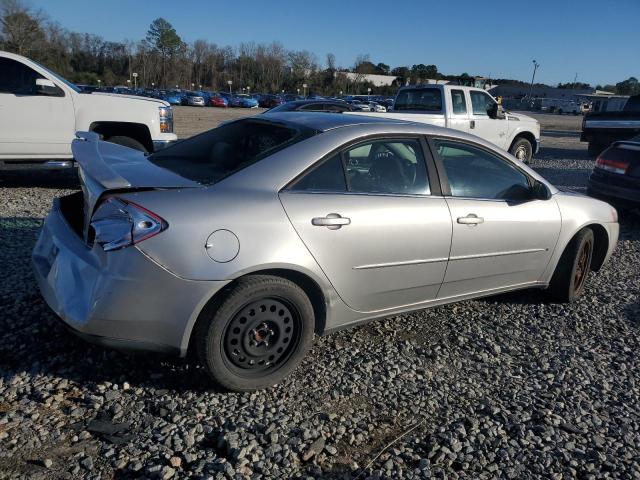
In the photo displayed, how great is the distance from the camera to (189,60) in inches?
4309

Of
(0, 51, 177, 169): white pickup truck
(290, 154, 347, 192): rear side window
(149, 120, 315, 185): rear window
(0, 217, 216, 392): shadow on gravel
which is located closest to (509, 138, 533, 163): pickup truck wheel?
(0, 51, 177, 169): white pickup truck

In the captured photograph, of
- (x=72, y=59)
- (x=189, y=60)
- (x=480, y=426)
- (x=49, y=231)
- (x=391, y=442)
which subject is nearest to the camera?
(x=391, y=442)

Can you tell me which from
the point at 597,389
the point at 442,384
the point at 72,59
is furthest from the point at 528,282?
the point at 72,59

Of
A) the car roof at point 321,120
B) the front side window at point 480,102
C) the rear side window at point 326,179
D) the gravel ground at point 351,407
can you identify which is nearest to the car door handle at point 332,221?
the rear side window at point 326,179

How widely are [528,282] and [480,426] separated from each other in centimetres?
174

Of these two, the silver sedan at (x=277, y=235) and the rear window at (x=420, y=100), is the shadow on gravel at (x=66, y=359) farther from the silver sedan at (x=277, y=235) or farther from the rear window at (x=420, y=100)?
the rear window at (x=420, y=100)

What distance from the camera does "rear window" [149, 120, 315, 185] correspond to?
3.08 metres

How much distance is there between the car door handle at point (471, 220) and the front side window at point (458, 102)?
7.89 meters

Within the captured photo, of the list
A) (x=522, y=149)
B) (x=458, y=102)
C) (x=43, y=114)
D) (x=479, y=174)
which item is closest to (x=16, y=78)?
(x=43, y=114)

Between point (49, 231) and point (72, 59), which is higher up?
point (72, 59)

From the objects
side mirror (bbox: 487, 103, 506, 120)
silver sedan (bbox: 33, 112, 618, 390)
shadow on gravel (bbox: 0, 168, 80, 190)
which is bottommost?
shadow on gravel (bbox: 0, 168, 80, 190)

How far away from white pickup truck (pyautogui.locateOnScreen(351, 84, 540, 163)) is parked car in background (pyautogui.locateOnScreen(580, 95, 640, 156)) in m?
2.86

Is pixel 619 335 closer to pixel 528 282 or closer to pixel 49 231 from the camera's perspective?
pixel 528 282

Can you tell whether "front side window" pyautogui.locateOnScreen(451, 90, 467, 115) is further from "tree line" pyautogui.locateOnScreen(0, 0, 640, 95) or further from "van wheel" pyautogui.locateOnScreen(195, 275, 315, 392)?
"tree line" pyautogui.locateOnScreen(0, 0, 640, 95)
